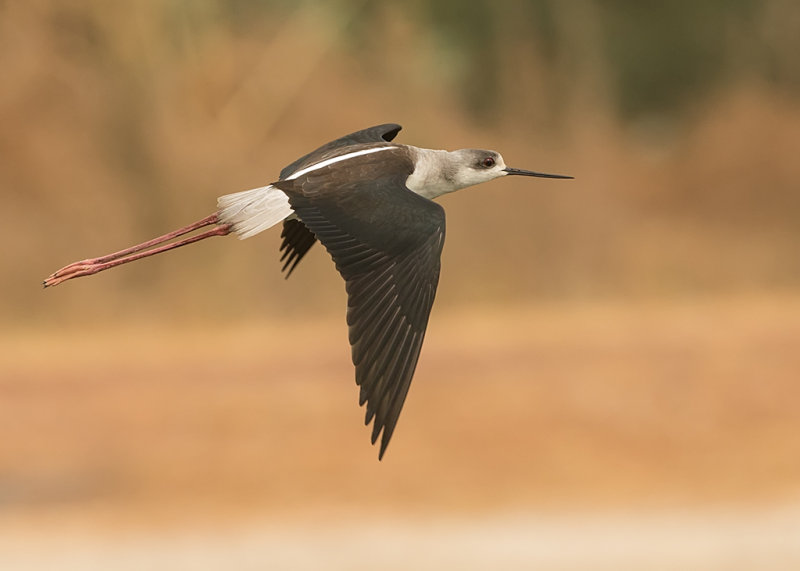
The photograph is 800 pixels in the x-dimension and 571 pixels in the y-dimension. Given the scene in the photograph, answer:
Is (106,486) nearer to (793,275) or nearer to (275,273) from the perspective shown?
(275,273)

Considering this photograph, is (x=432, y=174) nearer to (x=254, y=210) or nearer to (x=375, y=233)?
(x=254, y=210)

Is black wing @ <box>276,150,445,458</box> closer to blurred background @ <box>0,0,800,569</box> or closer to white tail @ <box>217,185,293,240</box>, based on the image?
white tail @ <box>217,185,293,240</box>

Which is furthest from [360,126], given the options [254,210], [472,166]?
[254,210]

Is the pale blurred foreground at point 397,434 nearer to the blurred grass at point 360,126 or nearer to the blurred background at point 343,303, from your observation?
the blurred background at point 343,303

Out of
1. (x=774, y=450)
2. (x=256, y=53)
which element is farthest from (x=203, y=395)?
(x=774, y=450)

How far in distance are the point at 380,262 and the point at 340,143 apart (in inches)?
47.8

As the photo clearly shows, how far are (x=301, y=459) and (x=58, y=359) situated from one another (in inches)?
80.4

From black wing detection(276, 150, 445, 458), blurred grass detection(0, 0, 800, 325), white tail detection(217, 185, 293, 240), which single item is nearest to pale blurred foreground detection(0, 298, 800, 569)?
blurred grass detection(0, 0, 800, 325)

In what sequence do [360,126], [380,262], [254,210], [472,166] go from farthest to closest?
[360,126] → [472,166] → [254,210] → [380,262]

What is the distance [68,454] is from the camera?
12672 millimetres

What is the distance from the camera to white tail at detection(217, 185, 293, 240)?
16.5 feet

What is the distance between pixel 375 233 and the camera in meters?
4.66

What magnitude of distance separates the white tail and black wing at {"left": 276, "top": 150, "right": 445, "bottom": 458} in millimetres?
101

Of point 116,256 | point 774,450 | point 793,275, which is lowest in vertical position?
point 116,256
